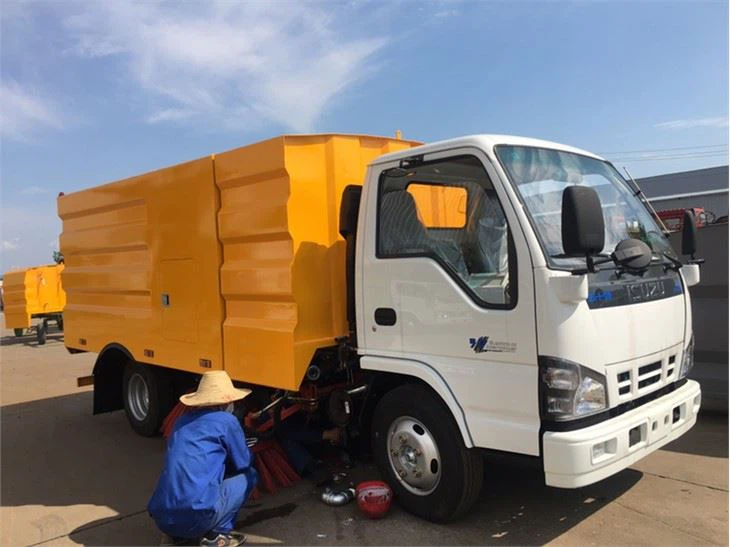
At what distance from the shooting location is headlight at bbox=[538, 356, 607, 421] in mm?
3125

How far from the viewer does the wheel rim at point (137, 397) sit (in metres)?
6.49

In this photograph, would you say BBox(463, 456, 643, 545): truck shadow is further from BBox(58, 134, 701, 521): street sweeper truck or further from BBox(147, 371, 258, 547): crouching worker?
BBox(147, 371, 258, 547): crouching worker

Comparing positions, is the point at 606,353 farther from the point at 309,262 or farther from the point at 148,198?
the point at 148,198

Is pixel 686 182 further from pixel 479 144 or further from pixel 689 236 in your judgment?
pixel 479 144

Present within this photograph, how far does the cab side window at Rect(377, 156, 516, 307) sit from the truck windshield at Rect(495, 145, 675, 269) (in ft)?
0.62

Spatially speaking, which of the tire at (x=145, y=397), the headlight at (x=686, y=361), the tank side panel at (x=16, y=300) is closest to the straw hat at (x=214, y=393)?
the tire at (x=145, y=397)

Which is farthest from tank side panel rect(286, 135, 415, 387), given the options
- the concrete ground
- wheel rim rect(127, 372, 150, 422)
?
wheel rim rect(127, 372, 150, 422)

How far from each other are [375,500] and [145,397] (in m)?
3.63

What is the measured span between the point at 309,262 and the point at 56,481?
3.18 m

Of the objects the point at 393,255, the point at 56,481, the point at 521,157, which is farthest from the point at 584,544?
Answer: the point at 56,481

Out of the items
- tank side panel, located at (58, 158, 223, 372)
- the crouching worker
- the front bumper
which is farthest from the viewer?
tank side panel, located at (58, 158, 223, 372)

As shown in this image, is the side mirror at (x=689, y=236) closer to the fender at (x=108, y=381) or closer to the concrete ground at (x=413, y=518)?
the concrete ground at (x=413, y=518)

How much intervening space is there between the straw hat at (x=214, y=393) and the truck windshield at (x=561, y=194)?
229cm

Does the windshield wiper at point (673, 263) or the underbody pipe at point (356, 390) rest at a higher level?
the windshield wiper at point (673, 263)
